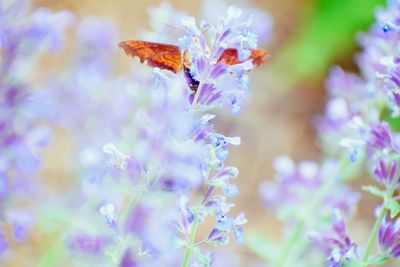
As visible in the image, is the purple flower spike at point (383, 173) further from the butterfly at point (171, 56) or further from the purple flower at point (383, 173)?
the butterfly at point (171, 56)

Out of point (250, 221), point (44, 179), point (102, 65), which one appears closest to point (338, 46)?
point (250, 221)

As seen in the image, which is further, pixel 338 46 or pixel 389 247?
pixel 338 46

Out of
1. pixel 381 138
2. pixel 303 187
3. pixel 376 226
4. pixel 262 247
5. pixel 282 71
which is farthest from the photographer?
pixel 282 71

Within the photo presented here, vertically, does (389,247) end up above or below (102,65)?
below

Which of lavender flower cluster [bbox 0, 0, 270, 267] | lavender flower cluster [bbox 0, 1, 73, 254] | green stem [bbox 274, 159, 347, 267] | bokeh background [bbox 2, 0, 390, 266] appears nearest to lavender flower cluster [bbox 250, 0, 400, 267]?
green stem [bbox 274, 159, 347, 267]

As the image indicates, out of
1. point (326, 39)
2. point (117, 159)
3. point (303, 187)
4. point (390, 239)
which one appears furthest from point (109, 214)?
point (326, 39)

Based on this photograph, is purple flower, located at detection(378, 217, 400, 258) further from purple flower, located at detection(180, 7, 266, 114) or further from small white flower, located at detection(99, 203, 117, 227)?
small white flower, located at detection(99, 203, 117, 227)

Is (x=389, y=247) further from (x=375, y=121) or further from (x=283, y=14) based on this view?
(x=283, y=14)

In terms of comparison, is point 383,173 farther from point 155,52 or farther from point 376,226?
point 155,52
